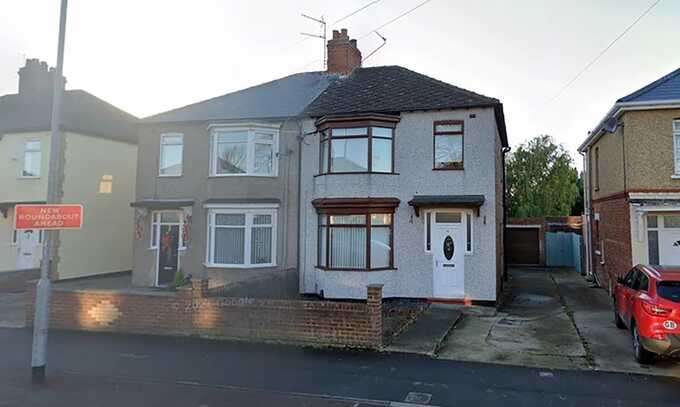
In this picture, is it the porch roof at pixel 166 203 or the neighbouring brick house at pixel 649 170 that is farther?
the porch roof at pixel 166 203

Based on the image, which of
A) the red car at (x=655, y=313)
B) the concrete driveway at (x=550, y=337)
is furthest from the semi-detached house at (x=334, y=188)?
the red car at (x=655, y=313)

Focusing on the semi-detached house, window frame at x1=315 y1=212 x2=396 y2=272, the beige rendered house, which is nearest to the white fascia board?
the semi-detached house

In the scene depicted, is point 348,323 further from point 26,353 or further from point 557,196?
point 557,196

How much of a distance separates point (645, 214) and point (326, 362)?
1027cm

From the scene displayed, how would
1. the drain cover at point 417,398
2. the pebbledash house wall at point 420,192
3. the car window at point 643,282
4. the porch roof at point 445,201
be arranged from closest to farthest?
1. the drain cover at point 417,398
2. the car window at point 643,282
3. the porch roof at point 445,201
4. the pebbledash house wall at point 420,192

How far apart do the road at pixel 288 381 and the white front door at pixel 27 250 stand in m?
10.6

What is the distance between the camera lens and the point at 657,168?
1278 cm

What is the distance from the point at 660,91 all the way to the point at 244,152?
494 inches

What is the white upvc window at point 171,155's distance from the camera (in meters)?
16.6

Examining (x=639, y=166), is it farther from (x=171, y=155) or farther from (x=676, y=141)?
(x=171, y=155)

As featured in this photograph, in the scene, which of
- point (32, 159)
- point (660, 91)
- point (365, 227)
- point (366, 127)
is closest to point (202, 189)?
point (365, 227)

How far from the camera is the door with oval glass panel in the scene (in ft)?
45.1

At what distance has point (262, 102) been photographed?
17.1m

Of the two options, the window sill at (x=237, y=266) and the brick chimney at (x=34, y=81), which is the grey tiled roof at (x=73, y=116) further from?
the window sill at (x=237, y=266)
